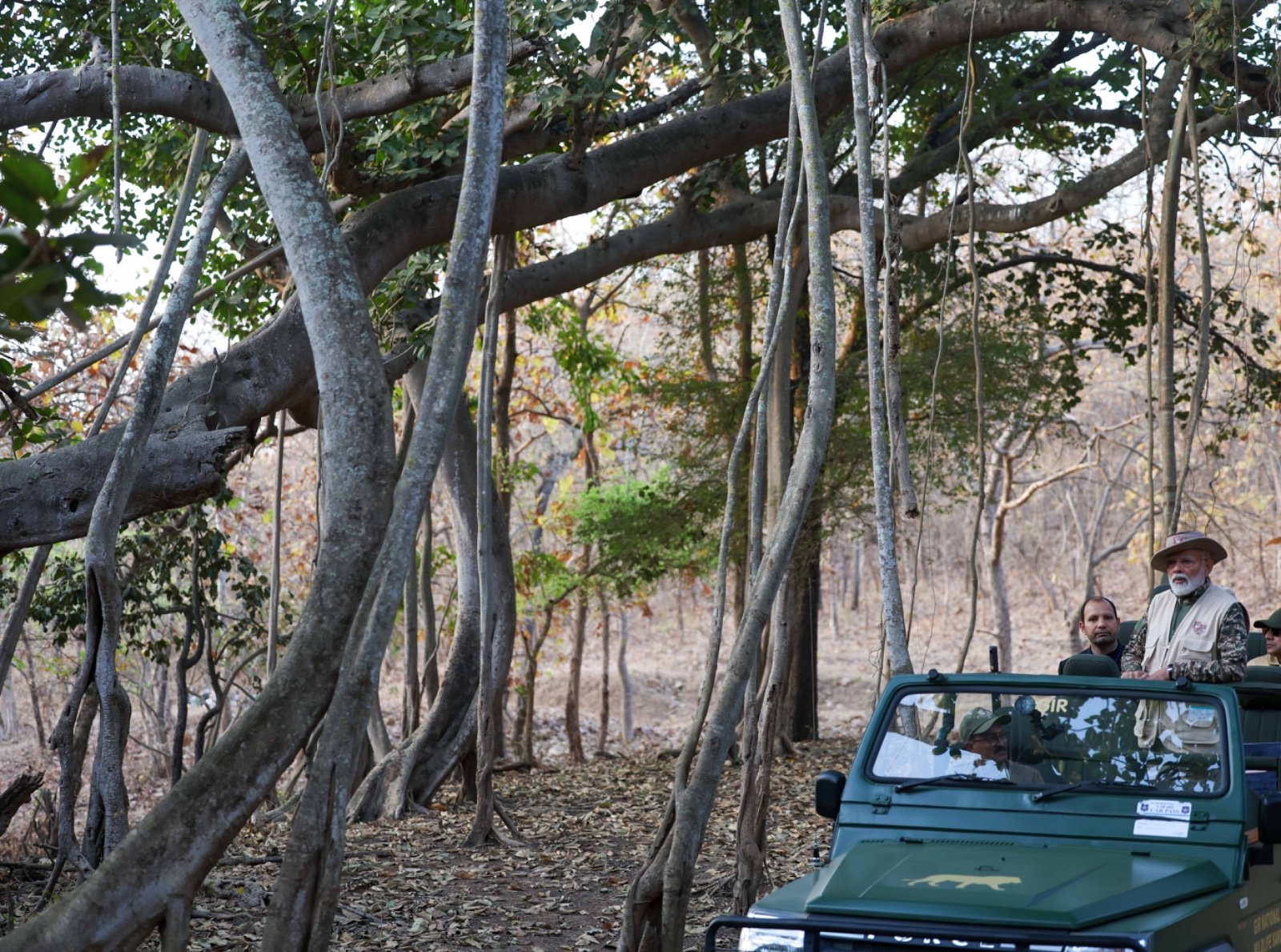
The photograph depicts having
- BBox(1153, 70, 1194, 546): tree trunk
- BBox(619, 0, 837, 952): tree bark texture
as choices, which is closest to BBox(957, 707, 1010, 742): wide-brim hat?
BBox(619, 0, 837, 952): tree bark texture

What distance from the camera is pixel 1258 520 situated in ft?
77.7

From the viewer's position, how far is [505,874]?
23.4 feet

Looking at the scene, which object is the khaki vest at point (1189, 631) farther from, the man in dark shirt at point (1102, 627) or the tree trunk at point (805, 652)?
the tree trunk at point (805, 652)

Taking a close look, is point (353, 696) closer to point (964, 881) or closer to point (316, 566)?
point (316, 566)

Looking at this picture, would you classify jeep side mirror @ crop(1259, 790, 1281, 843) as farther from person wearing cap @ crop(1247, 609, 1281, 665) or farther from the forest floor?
the forest floor

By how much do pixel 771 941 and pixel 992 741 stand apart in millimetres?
1102

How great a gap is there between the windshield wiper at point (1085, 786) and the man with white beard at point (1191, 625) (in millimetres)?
724

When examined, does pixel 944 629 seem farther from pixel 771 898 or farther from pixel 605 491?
pixel 771 898

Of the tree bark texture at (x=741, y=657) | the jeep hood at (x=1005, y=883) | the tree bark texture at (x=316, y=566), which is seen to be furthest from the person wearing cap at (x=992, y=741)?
the tree bark texture at (x=316, y=566)

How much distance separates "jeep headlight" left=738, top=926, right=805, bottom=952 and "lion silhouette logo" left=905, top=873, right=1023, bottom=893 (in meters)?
0.33

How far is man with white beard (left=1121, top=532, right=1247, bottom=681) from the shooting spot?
4.52 metres

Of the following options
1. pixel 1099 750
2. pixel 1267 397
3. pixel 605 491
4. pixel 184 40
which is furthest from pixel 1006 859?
pixel 605 491

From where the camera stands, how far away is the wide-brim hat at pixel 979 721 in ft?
12.9

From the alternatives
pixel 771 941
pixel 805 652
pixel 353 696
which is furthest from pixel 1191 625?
pixel 805 652
